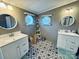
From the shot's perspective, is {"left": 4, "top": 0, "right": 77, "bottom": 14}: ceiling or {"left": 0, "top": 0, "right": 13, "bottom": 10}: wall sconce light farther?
{"left": 4, "top": 0, "right": 77, "bottom": 14}: ceiling

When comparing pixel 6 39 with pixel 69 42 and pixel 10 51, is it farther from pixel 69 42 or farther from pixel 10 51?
pixel 69 42

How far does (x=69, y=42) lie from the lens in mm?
2910

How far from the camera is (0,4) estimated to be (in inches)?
88.4

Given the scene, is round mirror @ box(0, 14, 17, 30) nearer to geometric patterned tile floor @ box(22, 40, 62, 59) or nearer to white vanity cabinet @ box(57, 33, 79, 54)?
geometric patterned tile floor @ box(22, 40, 62, 59)

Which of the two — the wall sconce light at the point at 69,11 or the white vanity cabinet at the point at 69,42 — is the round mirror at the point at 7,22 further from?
the wall sconce light at the point at 69,11

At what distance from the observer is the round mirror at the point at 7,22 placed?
241cm

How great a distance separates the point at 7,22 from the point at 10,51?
1.16m

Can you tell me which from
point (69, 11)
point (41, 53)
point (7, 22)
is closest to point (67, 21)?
point (69, 11)

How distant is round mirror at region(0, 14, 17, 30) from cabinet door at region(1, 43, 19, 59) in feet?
2.78

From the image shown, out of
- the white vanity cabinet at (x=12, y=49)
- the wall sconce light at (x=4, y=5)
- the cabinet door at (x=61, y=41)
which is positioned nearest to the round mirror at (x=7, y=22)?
the wall sconce light at (x=4, y=5)

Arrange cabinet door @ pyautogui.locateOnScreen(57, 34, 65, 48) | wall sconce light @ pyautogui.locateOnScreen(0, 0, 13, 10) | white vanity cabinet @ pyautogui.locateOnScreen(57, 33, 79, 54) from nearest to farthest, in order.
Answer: wall sconce light @ pyautogui.locateOnScreen(0, 0, 13, 10) < white vanity cabinet @ pyautogui.locateOnScreen(57, 33, 79, 54) < cabinet door @ pyautogui.locateOnScreen(57, 34, 65, 48)

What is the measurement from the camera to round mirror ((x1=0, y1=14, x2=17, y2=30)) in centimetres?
241

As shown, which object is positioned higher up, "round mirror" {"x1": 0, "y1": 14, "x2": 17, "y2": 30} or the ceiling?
the ceiling

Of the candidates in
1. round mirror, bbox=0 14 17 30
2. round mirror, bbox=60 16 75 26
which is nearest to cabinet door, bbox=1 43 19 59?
round mirror, bbox=0 14 17 30
